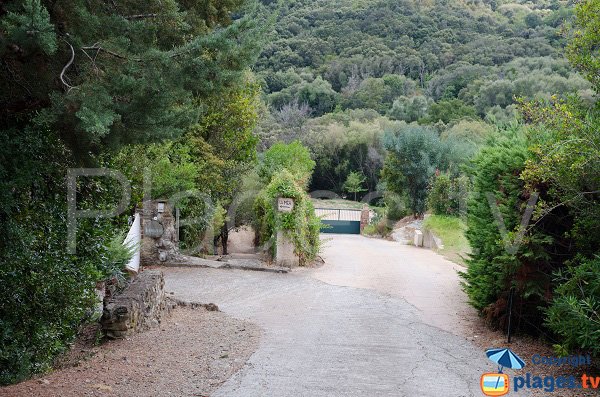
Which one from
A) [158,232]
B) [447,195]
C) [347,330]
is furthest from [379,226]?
[347,330]

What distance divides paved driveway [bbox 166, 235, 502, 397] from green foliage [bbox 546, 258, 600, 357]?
3.07ft

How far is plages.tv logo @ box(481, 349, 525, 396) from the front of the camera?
4.82m

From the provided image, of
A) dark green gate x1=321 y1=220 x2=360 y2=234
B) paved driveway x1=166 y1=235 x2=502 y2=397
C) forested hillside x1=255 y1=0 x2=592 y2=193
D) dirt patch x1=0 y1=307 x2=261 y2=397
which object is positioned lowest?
dark green gate x1=321 y1=220 x2=360 y2=234

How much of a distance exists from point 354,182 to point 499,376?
39147 millimetres

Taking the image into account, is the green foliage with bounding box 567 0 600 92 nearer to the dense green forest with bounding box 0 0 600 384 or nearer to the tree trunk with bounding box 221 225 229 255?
the dense green forest with bounding box 0 0 600 384

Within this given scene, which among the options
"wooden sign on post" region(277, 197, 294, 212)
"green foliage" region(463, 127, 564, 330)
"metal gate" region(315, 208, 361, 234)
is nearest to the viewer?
"green foliage" region(463, 127, 564, 330)

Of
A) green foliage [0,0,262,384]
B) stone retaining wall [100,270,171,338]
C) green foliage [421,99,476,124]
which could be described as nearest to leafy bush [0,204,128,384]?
green foliage [0,0,262,384]

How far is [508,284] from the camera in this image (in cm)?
725

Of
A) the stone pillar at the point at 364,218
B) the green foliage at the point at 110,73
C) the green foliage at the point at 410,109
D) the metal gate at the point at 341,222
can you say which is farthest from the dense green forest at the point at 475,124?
the green foliage at the point at 110,73

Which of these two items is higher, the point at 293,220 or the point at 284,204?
the point at 284,204

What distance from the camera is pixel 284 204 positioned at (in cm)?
1308

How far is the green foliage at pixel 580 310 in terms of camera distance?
209 inches

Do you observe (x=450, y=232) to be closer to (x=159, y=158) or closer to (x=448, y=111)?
(x=159, y=158)

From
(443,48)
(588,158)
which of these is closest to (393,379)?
(588,158)
